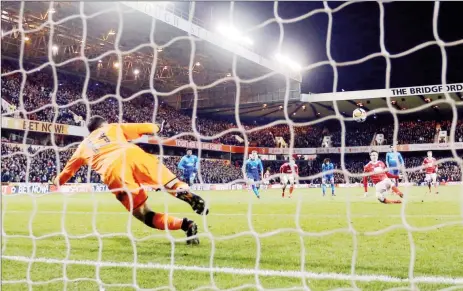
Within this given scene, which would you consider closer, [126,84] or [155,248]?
Result: [155,248]

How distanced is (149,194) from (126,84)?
2207 centimetres

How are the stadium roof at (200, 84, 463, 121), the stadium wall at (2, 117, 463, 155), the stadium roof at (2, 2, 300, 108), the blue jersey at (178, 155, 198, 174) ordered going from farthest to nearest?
the stadium roof at (200, 84, 463, 121) < the stadium roof at (2, 2, 300, 108) < the stadium wall at (2, 117, 463, 155) < the blue jersey at (178, 155, 198, 174)

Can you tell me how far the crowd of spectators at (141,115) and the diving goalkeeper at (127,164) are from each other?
7.36 metres

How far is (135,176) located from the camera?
3.67 meters

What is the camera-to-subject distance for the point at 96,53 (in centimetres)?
2300

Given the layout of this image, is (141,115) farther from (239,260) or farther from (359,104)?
(239,260)

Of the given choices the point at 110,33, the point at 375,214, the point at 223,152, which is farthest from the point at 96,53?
the point at 375,214

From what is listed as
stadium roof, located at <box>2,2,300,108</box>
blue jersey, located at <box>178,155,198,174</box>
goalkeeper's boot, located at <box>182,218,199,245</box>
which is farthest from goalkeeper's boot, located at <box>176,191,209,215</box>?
stadium roof, located at <box>2,2,300,108</box>

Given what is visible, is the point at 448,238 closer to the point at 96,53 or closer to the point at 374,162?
the point at 374,162

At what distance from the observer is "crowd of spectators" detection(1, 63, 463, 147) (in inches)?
730

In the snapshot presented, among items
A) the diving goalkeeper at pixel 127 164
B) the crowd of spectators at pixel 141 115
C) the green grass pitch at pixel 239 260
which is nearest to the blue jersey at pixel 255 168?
the crowd of spectators at pixel 141 115

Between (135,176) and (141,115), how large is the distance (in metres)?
15.7

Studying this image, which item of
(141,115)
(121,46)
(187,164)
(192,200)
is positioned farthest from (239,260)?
(121,46)

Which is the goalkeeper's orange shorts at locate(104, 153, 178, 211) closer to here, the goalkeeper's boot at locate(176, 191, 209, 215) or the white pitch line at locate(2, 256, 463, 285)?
the goalkeeper's boot at locate(176, 191, 209, 215)
